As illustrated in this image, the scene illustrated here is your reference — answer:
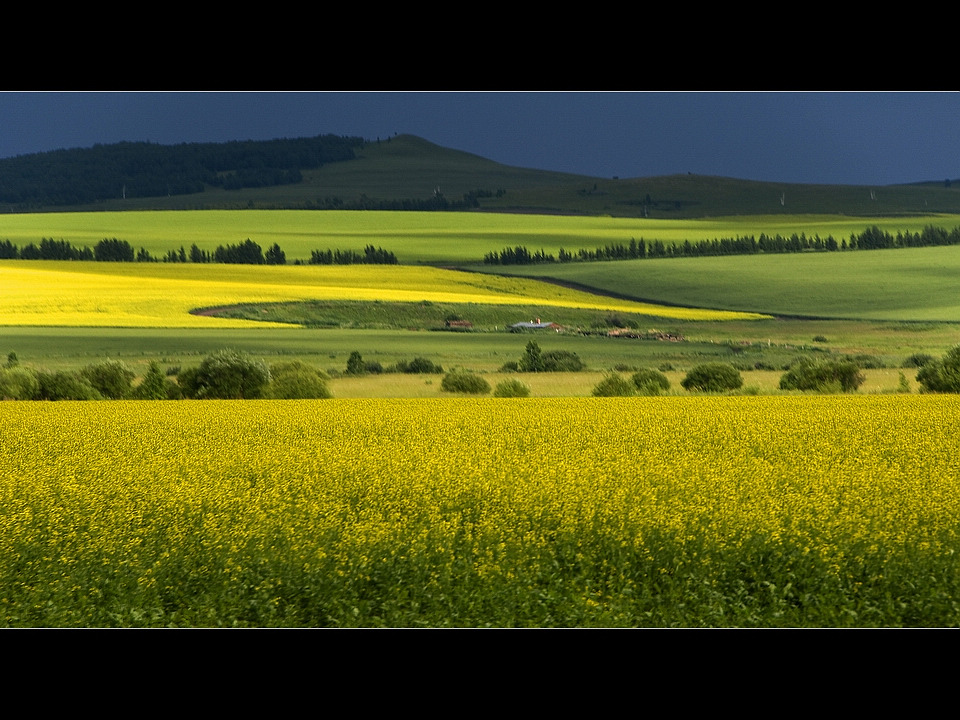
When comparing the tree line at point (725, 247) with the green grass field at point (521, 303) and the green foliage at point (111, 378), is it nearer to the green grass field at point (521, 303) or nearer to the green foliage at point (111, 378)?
the green grass field at point (521, 303)

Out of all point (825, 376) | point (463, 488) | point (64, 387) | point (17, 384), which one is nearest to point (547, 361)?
point (825, 376)

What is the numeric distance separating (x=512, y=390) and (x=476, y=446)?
322 inches

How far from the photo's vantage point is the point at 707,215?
25156 millimetres

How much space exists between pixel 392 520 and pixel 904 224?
20195mm

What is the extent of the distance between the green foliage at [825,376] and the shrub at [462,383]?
642cm

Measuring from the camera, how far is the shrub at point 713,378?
71.3 ft

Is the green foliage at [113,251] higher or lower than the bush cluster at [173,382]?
higher

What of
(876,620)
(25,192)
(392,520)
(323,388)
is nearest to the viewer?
(876,620)

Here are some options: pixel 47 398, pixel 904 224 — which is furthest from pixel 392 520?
pixel 904 224

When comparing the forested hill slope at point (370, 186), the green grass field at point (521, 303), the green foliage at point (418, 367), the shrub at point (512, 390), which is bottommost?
the shrub at point (512, 390)

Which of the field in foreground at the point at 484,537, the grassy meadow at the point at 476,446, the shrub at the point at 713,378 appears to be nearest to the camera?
the field in foreground at the point at 484,537

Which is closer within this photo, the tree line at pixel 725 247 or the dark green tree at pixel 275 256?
the tree line at pixel 725 247

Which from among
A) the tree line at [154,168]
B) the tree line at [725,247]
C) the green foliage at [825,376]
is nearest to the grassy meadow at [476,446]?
the tree line at [725,247]

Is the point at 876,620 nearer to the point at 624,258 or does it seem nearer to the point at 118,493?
the point at 118,493
